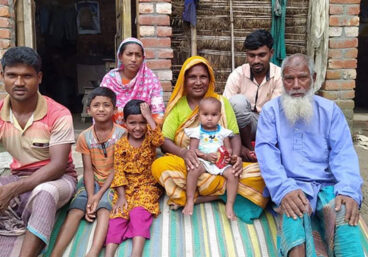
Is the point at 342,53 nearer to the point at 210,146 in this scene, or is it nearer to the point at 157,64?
the point at 157,64

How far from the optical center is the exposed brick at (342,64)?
5.57m

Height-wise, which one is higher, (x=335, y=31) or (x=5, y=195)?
(x=335, y=31)

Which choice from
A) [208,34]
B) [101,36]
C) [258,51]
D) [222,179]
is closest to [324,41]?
[208,34]

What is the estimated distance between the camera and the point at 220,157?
3.19 meters

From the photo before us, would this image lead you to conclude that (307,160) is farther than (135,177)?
No

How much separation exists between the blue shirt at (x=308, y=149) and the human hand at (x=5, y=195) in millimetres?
1700

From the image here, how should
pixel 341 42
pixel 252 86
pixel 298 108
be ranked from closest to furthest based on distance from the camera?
pixel 298 108 < pixel 252 86 < pixel 341 42

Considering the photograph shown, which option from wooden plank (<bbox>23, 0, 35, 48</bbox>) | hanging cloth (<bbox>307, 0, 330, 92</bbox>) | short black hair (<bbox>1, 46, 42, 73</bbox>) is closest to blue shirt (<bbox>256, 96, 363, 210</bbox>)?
short black hair (<bbox>1, 46, 42, 73</bbox>)

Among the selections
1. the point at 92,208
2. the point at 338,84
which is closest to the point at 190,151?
the point at 92,208

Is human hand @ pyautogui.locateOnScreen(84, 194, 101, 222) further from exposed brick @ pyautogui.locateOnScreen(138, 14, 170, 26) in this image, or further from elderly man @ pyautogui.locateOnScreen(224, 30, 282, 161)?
exposed brick @ pyautogui.locateOnScreen(138, 14, 170, 26)

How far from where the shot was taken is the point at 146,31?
501 centimetres

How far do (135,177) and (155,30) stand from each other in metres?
2.41

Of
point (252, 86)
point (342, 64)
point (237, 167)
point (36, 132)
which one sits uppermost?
point (342, 64)

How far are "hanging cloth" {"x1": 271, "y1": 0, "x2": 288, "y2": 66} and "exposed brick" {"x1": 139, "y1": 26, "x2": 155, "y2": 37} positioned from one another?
71.0 inches
